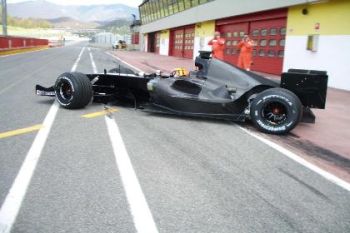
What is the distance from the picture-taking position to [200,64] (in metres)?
7.66

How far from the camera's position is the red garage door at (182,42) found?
33812 mm

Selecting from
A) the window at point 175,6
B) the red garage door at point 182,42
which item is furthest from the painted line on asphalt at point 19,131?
the window at point 175,6

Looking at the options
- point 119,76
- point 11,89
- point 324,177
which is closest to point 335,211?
point 324,177

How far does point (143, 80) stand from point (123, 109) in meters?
0.83

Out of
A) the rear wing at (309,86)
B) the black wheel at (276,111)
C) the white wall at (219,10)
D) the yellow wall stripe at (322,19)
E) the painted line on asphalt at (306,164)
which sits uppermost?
the white wall at (219,10)

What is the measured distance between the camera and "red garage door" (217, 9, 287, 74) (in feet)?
59.9

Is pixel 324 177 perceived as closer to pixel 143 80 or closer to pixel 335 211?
pixel 335 211

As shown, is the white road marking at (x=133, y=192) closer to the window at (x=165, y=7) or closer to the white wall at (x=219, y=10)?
the white wall at (x=219, y=10)

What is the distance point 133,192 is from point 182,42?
3387cm

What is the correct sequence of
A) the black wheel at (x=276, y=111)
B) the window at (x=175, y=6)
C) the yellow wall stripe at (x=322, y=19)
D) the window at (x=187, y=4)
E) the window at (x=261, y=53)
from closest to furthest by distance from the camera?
the black wheel at (x=276, y=111) → the yellow wall stripe at (x=322, y=19) → the window at (x=261, y=53) → the window at (x=187, y=4) → the window at (x=175, y=6)

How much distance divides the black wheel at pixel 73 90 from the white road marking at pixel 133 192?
2064 millimetres

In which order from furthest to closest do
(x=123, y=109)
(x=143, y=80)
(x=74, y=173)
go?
(x=123, y=109), (x=143, y=80), (x=74, y=173)

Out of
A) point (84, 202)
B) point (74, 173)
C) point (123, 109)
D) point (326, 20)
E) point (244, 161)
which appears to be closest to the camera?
point (84, 202)

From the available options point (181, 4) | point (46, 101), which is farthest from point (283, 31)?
point (181, 4)
